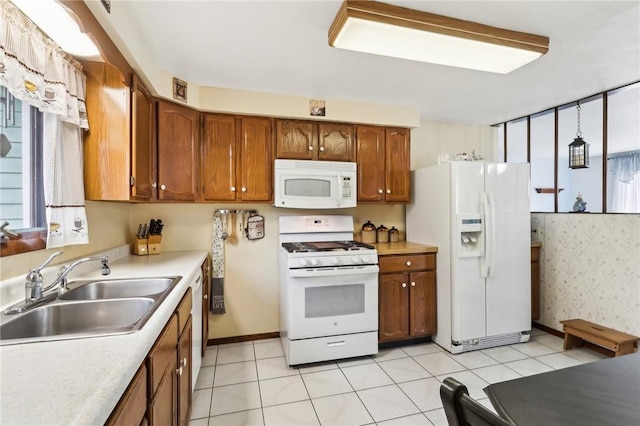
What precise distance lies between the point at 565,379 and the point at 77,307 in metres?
1.87

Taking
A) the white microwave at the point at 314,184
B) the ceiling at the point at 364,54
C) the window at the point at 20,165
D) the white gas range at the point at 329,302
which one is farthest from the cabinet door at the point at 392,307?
the window at the point at 20,165

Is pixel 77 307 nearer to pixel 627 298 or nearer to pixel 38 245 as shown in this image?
pixel 38 245

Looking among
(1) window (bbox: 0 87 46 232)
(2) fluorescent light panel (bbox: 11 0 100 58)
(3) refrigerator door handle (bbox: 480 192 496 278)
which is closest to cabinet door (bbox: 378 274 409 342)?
(3) refrigerator door handle (bbox: 480 192 496 278)

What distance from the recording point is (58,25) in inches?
55.9

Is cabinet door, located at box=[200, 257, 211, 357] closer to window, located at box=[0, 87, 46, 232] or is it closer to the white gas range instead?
the white gas range

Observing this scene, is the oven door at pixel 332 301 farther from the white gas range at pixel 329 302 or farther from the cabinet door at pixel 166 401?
the cabinet door at pixel 166 401

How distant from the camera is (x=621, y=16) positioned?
1714 mm

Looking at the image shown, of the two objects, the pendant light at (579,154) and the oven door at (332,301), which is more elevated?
the pendant light at (579,154)

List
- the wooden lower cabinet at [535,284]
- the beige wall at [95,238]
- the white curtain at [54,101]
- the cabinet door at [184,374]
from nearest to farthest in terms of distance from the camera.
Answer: the white curtain at [54,101], the beige wall at [95,238], the cabinet door at [184,374], the wooden lower cabinet at [535,284]

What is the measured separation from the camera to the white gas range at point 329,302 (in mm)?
2545

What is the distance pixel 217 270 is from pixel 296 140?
146 centimetres

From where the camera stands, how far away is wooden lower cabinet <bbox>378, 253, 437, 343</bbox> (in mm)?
2869

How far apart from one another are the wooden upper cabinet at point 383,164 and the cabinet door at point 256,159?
903 mm

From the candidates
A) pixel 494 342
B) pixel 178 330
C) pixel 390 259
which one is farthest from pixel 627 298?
pixel 178 330
